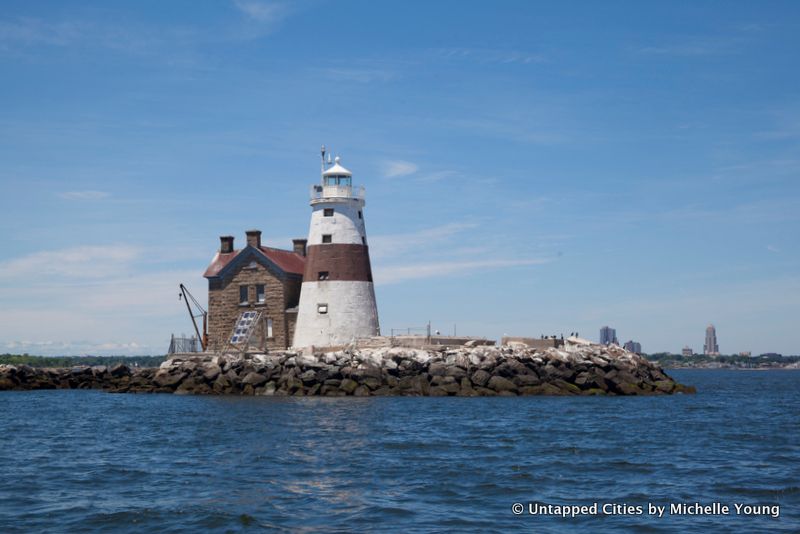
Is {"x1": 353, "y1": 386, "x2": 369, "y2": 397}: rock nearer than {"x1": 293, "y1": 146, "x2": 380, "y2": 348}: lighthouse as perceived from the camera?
Yes

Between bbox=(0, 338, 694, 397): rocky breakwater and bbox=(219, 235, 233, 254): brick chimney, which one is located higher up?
bbox=(219, 235, 233, 254): brick chimney

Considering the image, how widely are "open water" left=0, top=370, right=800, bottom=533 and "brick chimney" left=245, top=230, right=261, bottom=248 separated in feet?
43.1

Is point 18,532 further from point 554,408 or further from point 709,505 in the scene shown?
point 554,408

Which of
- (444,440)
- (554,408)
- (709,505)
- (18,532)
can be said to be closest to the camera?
(18,532)

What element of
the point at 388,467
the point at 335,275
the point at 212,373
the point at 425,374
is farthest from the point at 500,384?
the point at 388,467

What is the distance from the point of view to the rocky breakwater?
37.3 meters

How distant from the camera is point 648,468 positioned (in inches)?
757

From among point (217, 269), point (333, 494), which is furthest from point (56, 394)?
point (333, 494)

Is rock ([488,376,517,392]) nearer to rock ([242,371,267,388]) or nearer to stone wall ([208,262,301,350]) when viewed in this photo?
rock ([242,371,267,388])

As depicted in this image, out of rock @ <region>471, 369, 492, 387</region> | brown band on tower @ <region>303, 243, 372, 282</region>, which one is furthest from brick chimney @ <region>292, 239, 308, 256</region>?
rock @ <region>471, 369, 492, 387</region>

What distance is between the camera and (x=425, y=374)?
37.7 meters

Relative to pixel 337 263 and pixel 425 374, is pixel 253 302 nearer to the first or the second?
pixel 337 263

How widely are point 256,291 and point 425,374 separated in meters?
10.9

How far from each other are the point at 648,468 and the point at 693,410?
15.2 meters
